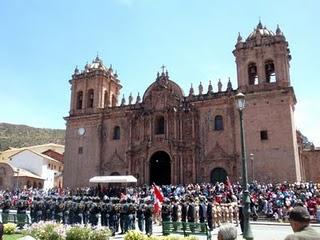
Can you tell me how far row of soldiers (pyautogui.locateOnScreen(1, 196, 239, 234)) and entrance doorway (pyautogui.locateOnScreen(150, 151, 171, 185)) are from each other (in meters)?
14.6

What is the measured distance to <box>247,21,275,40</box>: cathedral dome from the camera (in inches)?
1341

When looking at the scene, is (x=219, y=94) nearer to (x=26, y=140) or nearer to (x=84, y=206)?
(x=84, y=206)

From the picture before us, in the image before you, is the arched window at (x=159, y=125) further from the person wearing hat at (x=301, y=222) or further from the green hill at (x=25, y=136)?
the green hill at (x=25, y=136)

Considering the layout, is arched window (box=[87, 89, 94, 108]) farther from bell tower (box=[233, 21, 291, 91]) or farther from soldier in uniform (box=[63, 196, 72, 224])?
soldier in uniform (box=[63, 196, 72, 224])

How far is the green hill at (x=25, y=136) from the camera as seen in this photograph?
103 m

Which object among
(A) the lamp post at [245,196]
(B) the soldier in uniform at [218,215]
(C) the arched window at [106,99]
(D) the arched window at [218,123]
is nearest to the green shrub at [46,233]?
(A) the lamp post at [245,196]

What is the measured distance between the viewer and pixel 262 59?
33.4 meters

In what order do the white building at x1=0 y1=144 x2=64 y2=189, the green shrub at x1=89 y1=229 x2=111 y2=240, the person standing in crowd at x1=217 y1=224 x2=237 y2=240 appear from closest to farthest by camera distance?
the person standing in crowd at x1=217 y1=224 x2=237 y2=240
the green shrub at x1=89 y1=229 x2=111 y2=240
the white building at x1=0 y1=144 x2=64 y2=189

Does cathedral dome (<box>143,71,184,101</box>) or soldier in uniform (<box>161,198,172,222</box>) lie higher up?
cathedral dome (<box>143,71,184,101</box>)

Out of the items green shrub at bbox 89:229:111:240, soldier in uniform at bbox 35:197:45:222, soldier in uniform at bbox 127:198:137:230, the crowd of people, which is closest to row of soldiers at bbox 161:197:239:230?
the crowd of people

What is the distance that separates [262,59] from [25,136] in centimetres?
9289

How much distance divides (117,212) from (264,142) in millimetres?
17122

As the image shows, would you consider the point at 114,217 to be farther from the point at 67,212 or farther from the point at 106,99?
the point at 106,99

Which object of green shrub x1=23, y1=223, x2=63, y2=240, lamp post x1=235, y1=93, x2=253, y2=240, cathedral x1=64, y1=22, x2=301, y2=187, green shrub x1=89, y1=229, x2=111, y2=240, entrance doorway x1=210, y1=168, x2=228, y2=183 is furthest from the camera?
entrance doorway x1=210, y1=168, x2=228, y2=183
